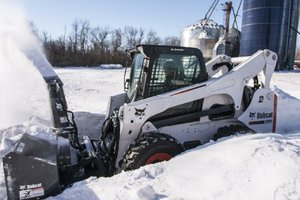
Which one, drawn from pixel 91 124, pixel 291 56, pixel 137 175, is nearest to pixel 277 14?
pixel 291 56

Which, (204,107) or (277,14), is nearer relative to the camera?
(204,107)

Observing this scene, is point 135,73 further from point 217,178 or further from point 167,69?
point 217,178

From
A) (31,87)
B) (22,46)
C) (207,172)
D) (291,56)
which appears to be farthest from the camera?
(291,56)

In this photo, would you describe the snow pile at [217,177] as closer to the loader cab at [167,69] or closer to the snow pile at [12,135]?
the snow pile at [12,135]

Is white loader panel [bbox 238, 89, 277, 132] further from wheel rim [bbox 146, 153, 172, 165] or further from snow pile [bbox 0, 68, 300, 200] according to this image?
wheel rim [bbox 146, 153, 172, 165]

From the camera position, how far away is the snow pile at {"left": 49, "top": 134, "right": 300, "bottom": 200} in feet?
10.7

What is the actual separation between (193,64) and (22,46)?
3507mm

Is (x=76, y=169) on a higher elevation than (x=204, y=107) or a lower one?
lower

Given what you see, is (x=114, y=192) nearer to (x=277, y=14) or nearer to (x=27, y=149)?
(x=27, y=149)

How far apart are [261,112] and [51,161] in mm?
3921

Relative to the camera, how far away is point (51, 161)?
3.75 metres

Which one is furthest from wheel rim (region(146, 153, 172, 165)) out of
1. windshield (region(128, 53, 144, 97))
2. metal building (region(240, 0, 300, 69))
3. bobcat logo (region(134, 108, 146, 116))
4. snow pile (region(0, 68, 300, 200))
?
metal building (region(240, 0, 300, 69))

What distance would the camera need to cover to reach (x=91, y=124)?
27.7 feet

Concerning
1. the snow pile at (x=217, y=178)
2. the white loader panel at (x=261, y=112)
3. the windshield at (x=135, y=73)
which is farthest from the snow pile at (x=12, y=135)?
the white loader panel at (x=261, y=112)
